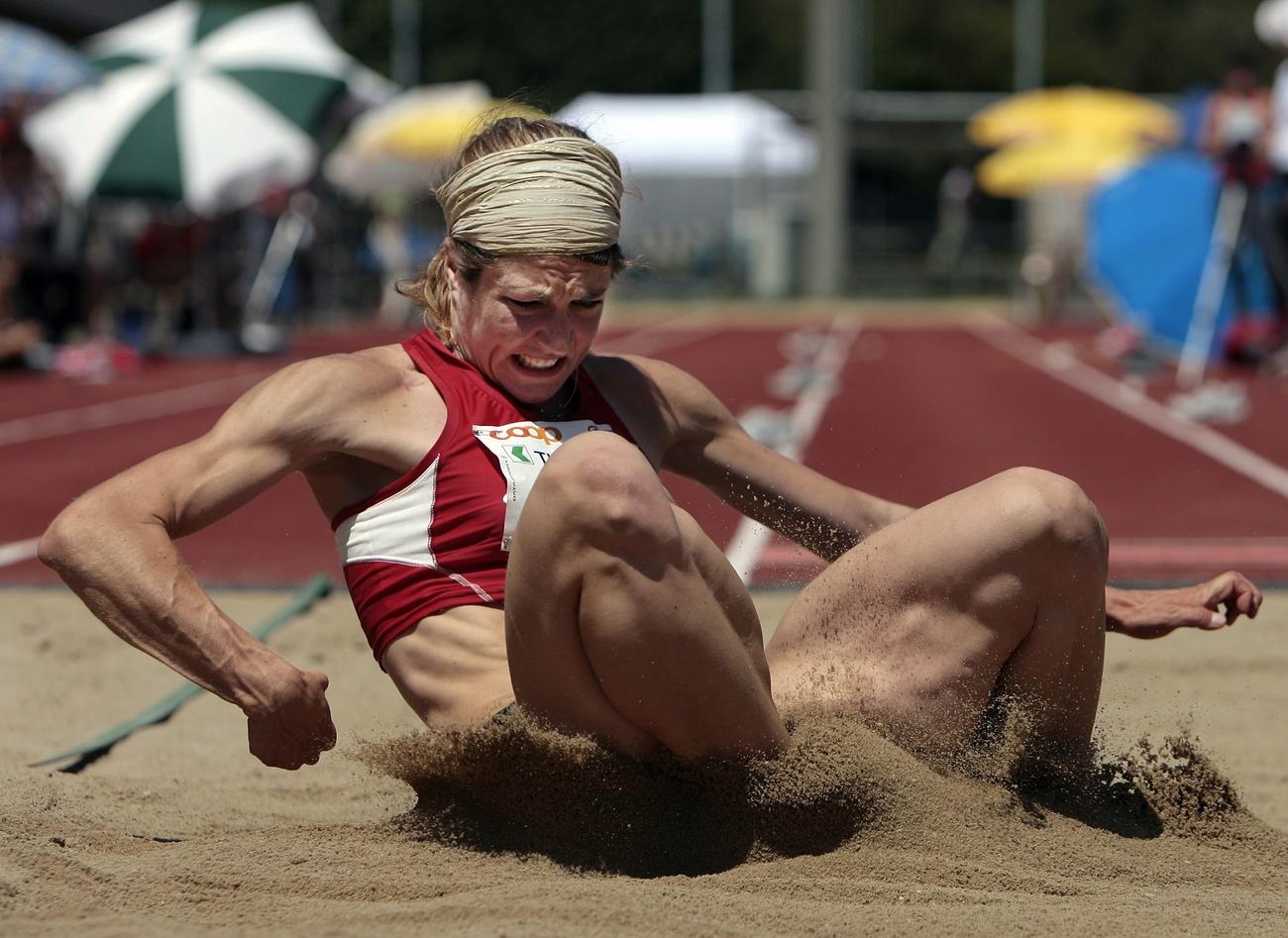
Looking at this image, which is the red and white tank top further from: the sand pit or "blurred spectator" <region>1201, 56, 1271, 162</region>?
"blurred spectator" <region>1201, 56, 1271, 162</region>

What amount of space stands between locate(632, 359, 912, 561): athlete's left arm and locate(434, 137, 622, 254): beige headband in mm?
397

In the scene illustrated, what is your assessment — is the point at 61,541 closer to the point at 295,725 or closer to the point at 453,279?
the point at 295,725

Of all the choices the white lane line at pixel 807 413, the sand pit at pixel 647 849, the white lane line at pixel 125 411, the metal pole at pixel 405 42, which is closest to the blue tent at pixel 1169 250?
the white lane line at pixel 807 413

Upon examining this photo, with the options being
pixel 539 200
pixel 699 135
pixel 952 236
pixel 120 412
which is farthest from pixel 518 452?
pixel 952 236

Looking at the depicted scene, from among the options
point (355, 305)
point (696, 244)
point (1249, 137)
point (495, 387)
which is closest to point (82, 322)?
point (1249, 137)

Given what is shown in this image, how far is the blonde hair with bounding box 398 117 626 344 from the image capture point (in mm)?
2859

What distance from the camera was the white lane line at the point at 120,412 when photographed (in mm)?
11008

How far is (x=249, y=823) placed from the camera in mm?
3254

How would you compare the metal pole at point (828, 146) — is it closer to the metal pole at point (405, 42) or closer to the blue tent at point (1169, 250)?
the metal pole at point (405, 42)

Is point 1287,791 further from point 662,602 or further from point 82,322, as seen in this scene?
point 82,322

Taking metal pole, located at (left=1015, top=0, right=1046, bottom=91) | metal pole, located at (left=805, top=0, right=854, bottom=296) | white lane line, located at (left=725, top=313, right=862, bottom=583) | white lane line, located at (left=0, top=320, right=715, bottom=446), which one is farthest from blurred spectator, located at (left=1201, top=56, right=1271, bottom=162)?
metal pole, located at (left=1015, top=0, right=1046, bottom=91)

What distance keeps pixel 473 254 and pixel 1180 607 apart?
135 cm

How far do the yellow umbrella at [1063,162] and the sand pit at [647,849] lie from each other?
2052cm

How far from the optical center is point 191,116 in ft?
48.6
